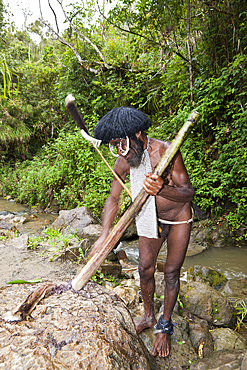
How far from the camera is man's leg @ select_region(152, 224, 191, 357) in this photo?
2037 mm

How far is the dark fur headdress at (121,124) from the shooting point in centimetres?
172

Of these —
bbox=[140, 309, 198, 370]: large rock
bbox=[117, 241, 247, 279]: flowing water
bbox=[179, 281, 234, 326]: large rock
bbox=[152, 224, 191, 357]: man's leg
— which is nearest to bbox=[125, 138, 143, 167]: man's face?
bbox=[152, 224, 191, 357]: man's leg

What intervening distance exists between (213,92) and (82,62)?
480 cm

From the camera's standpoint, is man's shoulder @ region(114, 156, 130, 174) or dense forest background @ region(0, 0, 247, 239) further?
dense forest background @ region(0, 0, 247, 239)

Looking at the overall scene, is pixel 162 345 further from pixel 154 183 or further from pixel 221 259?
pixel 221 259

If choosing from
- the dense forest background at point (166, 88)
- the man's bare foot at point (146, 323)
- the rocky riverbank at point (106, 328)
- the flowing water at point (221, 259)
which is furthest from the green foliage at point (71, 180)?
the man's bare foot at point (146, 323)

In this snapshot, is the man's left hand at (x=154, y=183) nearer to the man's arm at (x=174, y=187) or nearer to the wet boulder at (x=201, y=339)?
the man's arm at (x=174, y=187)

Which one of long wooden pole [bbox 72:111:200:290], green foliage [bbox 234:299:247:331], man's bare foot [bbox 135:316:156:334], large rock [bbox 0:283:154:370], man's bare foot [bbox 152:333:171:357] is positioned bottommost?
green foliage [bbox 234:299:247:331]

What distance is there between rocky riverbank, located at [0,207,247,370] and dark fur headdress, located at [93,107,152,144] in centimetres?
120

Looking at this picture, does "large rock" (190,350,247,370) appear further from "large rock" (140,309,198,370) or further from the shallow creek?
the shallow creek

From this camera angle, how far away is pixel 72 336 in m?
1.41

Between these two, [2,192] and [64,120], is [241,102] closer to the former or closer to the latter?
[64,120]

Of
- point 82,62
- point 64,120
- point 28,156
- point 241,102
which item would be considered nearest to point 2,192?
point 28,156

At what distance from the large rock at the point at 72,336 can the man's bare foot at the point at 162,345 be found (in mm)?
569
